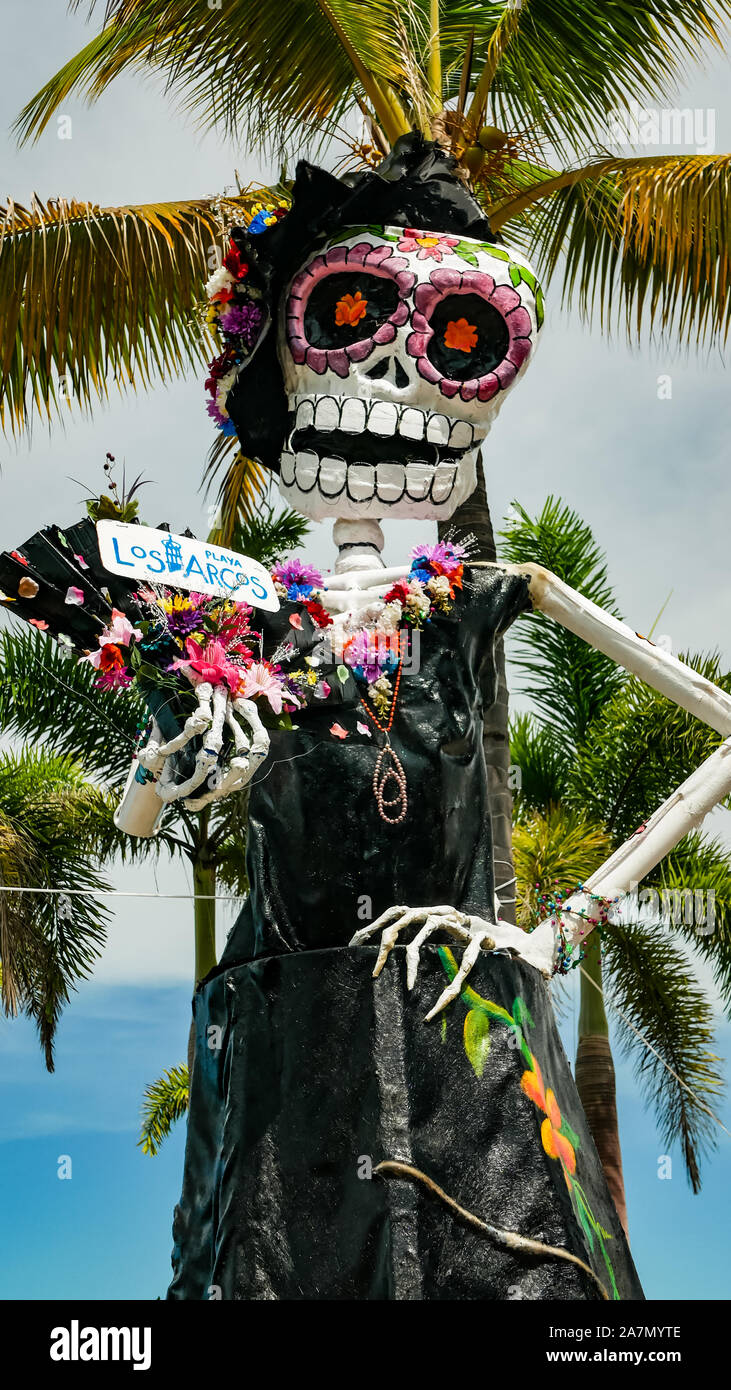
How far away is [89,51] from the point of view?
859 centimetres

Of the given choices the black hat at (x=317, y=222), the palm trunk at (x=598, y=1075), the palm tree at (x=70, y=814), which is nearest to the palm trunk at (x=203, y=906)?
the palm tree at (x=70, y=814)

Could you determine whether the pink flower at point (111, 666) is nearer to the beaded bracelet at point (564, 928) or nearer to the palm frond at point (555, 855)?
the beaded bracelet at point (564, 928)

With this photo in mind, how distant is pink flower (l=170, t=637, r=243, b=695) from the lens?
12.9 feet

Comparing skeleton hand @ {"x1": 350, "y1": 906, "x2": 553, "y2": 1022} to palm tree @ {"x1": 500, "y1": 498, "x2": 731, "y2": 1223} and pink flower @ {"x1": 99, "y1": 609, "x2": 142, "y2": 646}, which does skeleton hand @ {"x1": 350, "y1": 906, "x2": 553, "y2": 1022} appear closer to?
pink flower @ {"x1": 99, "y1": 609, "x2": 142, "y2": 646}

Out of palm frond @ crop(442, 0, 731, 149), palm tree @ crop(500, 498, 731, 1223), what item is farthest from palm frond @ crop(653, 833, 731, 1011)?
palm frond @ crop(442, 0, 731, 149)

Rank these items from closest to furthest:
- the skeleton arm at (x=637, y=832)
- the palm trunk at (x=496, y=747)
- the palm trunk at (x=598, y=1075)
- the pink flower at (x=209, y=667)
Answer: the pink flower at (x=209, y=667) < the skeleton arm at (x=637, y=832) < the palm trunk at (x=496, y=747) < the palm trunk at (x=598, y=1075)

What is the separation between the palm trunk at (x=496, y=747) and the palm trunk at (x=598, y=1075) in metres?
2.99

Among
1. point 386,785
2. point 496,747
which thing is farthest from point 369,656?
point 496,747

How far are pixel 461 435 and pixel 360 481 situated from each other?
321mm

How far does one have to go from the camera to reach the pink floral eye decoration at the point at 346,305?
4691 mm

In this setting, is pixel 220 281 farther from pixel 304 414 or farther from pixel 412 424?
pixel 412 424

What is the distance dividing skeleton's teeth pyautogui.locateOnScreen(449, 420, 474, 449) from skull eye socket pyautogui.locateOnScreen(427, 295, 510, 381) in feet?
0.40

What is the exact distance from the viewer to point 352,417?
466 centimetres
